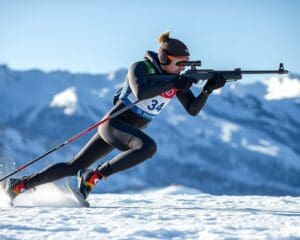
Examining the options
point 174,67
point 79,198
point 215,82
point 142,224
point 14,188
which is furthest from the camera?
point 14,188

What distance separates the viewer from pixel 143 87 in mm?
6277

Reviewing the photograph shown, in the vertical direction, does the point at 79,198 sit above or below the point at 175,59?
below

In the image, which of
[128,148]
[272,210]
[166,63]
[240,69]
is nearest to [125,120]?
[128,148]

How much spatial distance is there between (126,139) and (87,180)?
25.0 inches

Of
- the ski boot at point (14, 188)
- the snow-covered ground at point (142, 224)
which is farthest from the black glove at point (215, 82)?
the ski boot at point (14, 188)

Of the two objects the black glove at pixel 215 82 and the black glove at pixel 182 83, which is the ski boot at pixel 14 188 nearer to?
the black glove at pixel 182 83

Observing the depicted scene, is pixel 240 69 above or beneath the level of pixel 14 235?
above

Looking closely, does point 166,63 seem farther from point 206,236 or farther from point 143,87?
point 206,236

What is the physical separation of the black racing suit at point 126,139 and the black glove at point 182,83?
0.21 feet

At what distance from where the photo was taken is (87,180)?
21.8 feet

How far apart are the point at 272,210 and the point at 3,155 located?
4.26 meters

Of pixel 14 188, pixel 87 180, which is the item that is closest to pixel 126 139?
pixel 87 180

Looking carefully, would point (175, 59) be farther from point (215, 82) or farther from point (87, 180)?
point (87, 180)

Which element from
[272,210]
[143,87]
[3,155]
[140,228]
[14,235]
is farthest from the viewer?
[3,155]
